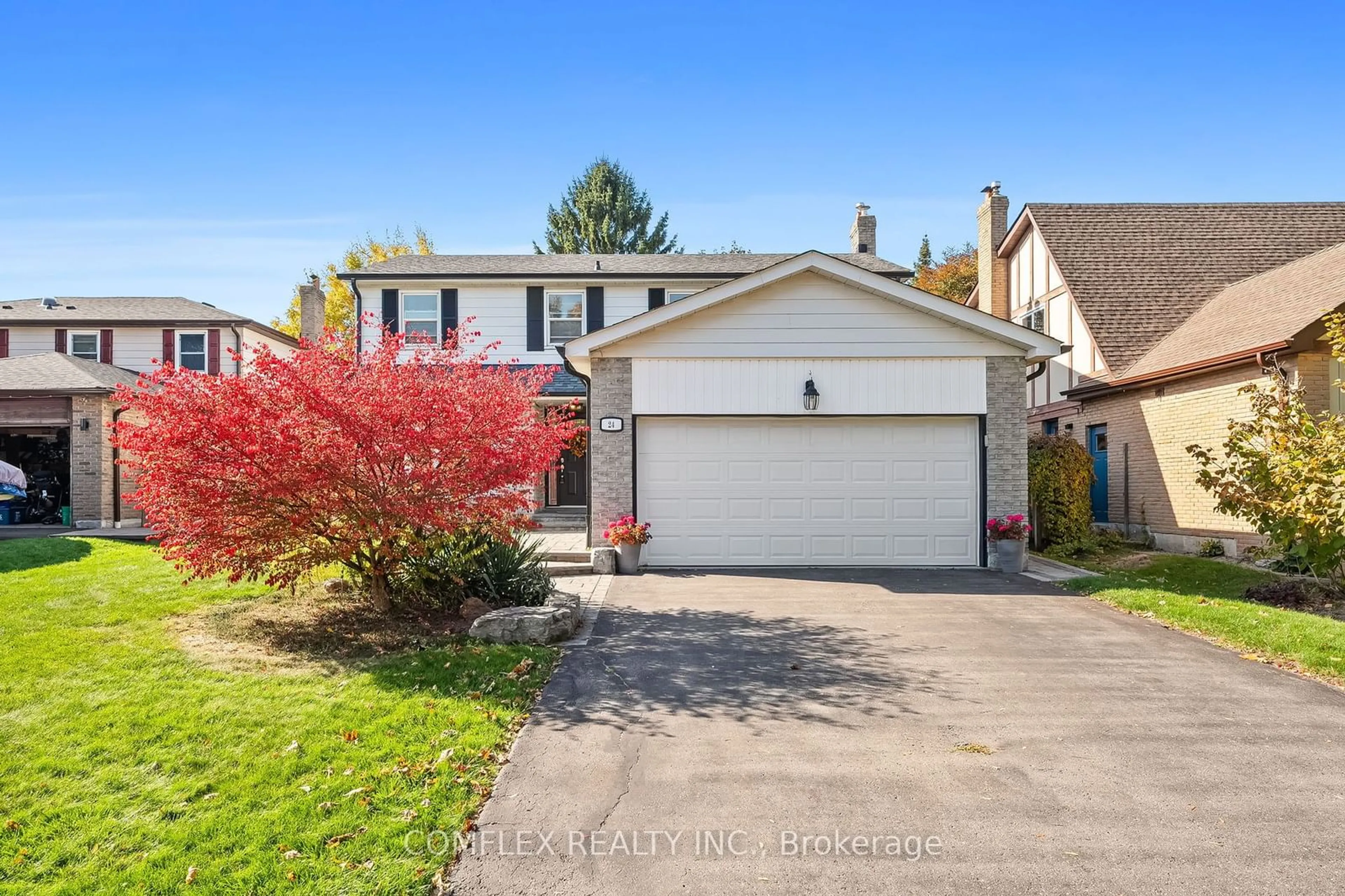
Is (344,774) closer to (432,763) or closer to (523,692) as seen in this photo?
(432,763)

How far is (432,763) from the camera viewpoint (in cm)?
431

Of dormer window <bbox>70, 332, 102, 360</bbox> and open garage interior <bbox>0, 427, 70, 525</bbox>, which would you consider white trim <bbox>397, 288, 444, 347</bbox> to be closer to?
open garage interior <bbox>0, 427, 70, 525</bbox>

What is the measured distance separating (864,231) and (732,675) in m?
19.9

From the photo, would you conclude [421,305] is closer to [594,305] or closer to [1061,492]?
[594,305]

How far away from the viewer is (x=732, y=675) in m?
6.27

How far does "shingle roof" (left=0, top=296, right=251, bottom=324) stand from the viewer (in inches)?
896

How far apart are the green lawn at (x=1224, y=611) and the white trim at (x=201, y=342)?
24.0m

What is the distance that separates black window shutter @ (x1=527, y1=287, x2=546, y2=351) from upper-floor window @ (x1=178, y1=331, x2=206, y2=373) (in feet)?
36.4

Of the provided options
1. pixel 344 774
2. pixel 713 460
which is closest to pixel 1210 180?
pixel 713 460

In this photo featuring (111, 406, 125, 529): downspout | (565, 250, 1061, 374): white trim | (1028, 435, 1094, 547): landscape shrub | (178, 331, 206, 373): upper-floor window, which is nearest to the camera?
(565, 250, 1061, 374): white trim

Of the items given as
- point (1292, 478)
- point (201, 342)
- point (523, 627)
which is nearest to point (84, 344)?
point (201, 342)

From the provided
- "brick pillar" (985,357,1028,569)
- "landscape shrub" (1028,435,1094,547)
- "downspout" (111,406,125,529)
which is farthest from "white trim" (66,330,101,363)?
"landscape shrub" (1028,435,1094,547)

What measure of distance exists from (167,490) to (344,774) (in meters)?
4.10

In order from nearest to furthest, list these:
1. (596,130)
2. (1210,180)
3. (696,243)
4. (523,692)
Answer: (523,692) → (596,130) → (1210,180) → (696,243)
